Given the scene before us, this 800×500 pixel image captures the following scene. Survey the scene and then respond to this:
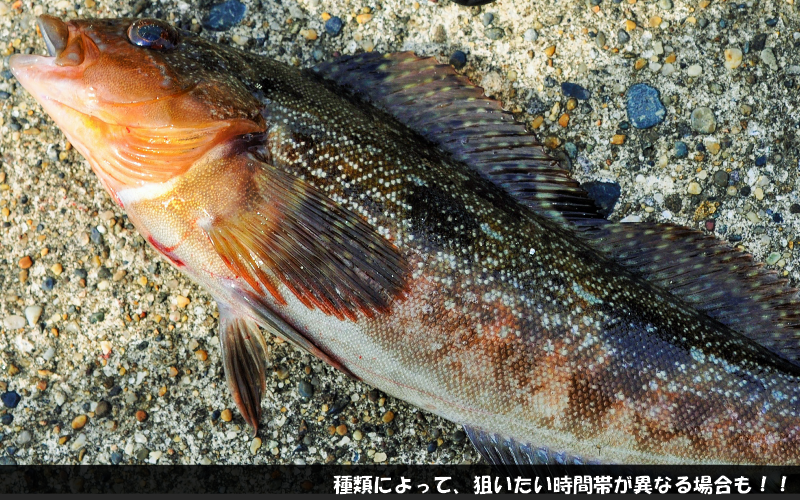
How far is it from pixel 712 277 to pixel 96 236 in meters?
2.92

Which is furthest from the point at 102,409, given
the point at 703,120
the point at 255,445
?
the point at 703,120

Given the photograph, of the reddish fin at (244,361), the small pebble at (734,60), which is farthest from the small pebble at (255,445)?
the small pebble at (734,60)

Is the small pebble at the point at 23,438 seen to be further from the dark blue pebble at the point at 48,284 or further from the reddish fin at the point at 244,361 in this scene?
the reddish fin at the point at 244,361

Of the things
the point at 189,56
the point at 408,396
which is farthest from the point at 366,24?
the point at 408,396

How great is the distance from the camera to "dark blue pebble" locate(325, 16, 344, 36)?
2973 mm

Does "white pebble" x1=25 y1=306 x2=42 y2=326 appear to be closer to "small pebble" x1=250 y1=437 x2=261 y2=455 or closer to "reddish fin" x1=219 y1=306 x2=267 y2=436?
"reddish fin" x1=219 y1=306 x2=267 y2=436

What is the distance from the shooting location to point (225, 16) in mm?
2975

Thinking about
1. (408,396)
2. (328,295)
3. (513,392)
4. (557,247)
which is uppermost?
(557,247)

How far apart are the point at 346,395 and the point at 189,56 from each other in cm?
171

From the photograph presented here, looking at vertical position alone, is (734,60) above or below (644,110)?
above

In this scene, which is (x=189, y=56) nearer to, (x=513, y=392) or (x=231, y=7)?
(x=231, y=7)

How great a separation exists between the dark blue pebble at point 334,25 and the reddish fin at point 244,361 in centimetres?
153

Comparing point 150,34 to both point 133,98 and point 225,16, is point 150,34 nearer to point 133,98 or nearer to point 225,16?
point 133,98

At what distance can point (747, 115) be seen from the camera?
2953 millimetres
